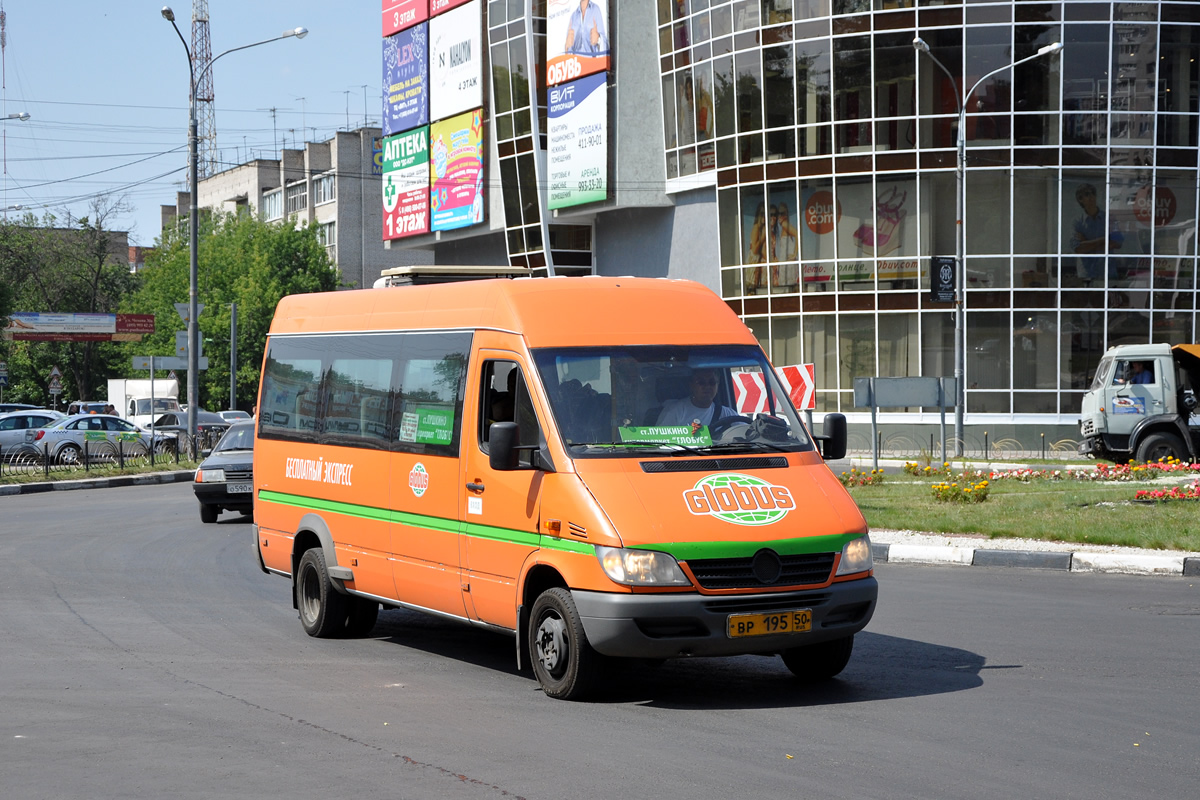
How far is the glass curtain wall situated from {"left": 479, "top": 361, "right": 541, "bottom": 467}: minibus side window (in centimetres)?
3007

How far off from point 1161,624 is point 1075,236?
92.8 ft

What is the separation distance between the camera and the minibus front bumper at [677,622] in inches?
277

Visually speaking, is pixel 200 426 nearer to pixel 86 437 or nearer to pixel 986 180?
pixel 86 437

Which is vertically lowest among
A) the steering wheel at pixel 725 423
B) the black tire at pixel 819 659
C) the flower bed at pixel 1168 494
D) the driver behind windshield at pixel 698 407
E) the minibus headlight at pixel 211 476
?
the flower bed at pixel 1168 494

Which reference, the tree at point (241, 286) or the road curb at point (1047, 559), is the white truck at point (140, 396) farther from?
the road curb at point (1047, 559)

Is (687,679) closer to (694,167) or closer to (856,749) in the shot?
(856,749)

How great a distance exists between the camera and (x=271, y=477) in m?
11.1

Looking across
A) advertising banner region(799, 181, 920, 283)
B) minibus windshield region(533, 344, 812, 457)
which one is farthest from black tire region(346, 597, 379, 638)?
advertising banner region(799, 181, 920, 283)

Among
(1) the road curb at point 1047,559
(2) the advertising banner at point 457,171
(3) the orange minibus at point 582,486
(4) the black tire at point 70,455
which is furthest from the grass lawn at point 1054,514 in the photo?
(2) the advertising banner at point 457,171

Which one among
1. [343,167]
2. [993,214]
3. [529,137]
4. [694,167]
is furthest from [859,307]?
[343,167]

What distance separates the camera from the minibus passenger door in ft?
25.6

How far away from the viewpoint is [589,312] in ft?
27.2

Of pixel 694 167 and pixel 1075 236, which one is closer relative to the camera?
pixel 1075 236

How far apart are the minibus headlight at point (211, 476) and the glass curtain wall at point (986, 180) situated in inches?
876
